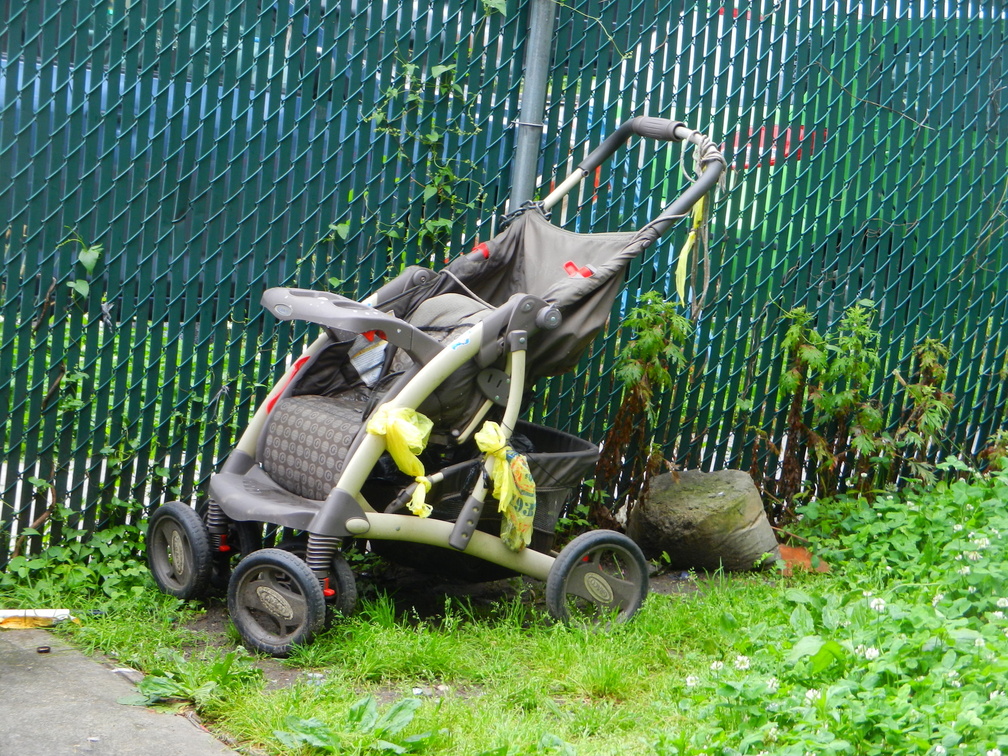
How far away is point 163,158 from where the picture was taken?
4402 mm

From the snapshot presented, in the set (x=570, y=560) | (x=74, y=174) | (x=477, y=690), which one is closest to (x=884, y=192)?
(x=570, y=560)

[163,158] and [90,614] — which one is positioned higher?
[163,158]

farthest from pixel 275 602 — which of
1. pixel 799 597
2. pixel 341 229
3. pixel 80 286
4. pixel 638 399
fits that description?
pixel 638 399

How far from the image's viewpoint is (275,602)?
379 cm

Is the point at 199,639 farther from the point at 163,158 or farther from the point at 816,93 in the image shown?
the point at 816,93

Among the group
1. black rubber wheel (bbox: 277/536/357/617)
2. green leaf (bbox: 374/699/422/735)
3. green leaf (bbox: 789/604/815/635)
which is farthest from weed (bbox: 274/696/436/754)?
green leaf (bbox: 789/604/815/635)

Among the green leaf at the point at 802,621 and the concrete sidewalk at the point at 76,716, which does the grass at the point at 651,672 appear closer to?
the green leaf at the point at 802,621

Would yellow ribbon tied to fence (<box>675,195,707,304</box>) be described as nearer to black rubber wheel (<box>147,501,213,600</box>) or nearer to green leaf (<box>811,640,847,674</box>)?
green leaf (<box>811,640,847,674</box>)

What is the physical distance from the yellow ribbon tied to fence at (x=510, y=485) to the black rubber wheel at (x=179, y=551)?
1.07 metres

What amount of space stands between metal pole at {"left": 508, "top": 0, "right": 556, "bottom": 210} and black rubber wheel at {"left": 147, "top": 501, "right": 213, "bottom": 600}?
1.87m

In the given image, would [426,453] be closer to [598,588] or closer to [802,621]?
[598,588]

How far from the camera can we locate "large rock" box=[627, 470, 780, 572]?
5137 millimetres

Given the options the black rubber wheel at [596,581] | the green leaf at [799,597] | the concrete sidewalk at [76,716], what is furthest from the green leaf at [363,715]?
the green leaf at [799,597]

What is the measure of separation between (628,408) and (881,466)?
5.30ft
